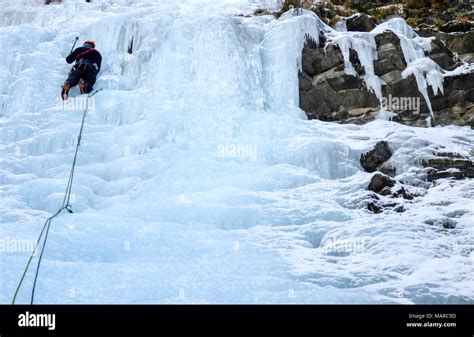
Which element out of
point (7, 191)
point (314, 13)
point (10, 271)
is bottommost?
point (7, 191)

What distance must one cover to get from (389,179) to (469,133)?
233 centimetres

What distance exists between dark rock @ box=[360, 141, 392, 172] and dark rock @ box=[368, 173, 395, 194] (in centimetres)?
56

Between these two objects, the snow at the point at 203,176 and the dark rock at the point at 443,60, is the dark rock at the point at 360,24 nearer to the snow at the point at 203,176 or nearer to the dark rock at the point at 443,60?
the snow at the point at 203,176

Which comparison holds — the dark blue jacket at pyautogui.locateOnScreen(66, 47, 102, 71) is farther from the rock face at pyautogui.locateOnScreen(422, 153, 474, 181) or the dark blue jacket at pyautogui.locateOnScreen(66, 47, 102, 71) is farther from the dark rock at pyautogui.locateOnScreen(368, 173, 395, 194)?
the rock face at pyautogui.locateOnScreen(422, 153, 474, 181)

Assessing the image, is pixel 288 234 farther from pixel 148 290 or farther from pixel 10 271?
pixel 10 271

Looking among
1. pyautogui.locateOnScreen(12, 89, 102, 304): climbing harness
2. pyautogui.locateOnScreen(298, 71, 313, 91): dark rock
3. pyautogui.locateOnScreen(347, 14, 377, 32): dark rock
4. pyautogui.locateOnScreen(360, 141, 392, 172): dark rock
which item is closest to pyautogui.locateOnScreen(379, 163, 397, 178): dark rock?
pyautogui.locateOnScreen(360, 141, 392, 172): dark rock

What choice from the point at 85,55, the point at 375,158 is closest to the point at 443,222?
the point at 375,158

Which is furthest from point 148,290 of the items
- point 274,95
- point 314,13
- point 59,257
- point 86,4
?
point 86,4

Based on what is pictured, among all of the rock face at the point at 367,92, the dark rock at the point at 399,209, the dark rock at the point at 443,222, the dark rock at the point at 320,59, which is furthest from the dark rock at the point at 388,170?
the dark rock at the point at 320,59

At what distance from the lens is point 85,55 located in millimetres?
9328

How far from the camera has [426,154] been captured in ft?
26.0
